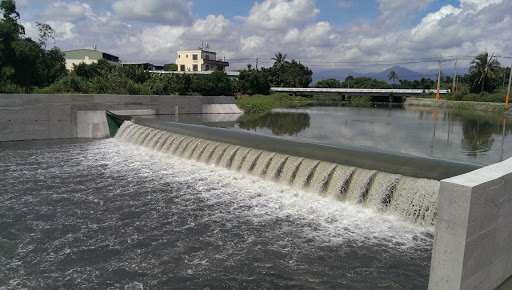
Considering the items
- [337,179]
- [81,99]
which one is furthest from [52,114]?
[337,179]

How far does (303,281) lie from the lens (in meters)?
5.09

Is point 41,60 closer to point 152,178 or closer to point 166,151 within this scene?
point 166,151

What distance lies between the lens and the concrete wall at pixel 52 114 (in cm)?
1744

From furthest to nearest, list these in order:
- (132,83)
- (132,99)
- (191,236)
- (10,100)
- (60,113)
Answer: (132,83)
(132,99)
(60,113)
(10,100)
(191,236)

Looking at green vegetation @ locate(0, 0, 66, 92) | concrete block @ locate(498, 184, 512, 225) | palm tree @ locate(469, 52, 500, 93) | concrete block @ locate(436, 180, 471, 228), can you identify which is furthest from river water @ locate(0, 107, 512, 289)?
palm tree @ locate(469, 52, 500, 93)

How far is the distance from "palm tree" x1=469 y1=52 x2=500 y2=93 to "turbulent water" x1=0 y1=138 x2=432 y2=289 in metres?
58.8

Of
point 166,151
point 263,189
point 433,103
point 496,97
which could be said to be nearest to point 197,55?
point 433,103

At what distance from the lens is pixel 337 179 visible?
330 inches

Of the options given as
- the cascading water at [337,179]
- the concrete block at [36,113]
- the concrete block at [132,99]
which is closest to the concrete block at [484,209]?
the cascading water at [337,179]

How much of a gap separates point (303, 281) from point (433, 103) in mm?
57893

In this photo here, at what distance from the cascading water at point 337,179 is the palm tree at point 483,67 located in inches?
2240

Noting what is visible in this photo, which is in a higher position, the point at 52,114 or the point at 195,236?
the point at 52,114

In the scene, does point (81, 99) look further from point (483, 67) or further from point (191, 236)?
point (483, 67)

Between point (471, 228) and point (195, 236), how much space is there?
15.3 ft
